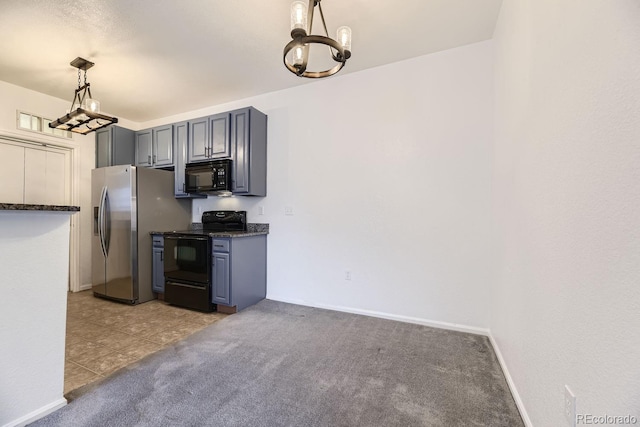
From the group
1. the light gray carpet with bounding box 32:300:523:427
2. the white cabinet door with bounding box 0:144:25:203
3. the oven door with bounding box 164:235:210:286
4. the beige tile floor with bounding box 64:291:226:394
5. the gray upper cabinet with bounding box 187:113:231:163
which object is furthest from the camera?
the gray upper cabinet with bounding box 187:113:231:163

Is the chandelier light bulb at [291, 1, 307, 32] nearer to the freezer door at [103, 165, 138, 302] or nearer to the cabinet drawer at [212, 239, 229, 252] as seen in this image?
the cabinet drawer at [212, 239, 229, 252]

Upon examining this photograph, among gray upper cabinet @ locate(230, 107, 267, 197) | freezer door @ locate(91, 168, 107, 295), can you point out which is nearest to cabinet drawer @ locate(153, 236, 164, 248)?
freezer door @ locate(91, 168, 107, 295)

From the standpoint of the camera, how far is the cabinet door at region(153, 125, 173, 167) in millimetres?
3758

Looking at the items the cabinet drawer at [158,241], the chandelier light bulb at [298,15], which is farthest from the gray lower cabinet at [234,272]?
the chandelier light bulb at [298,15]

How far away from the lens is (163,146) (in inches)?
150

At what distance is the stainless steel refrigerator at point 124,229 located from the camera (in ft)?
10.9

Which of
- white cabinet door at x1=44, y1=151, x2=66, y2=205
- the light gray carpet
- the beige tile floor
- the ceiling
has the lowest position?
the beige tile floor

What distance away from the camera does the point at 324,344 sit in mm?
2260

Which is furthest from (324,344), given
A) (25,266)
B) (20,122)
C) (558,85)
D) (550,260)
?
(20,122)

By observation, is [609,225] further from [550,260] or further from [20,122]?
[20,122]

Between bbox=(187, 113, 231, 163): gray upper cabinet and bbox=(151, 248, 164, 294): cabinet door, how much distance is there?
132 cm

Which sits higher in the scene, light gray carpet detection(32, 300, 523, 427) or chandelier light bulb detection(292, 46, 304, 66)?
chandelier light bulb detection(292, 46, 304, 66)

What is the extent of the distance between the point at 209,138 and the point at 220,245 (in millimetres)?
1479

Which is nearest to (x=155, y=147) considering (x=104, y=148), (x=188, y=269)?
(x=104, y=148)
